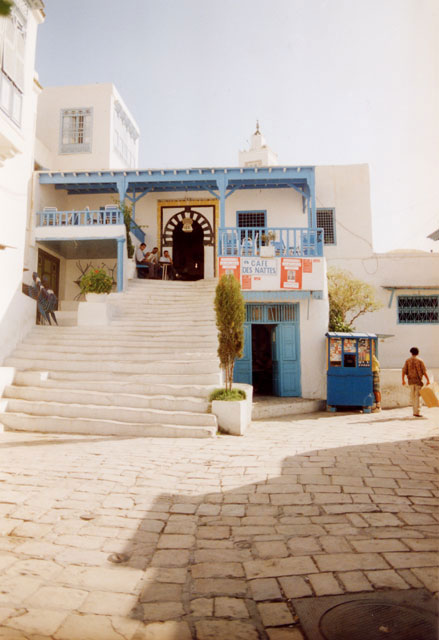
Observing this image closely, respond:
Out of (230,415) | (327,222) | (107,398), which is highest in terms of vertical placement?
(327,222)

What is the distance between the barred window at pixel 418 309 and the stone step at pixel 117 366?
9817 millimetres

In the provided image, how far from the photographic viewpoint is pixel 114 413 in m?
7.19

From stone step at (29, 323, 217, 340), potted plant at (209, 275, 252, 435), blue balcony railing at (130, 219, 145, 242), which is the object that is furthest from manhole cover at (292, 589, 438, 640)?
blue balcony railing at (130, 219, 145, 242)

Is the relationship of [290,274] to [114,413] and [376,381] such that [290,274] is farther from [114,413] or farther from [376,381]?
[114,413]

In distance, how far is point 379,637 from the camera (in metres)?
2.00

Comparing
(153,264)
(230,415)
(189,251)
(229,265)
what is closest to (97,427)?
(230,415)

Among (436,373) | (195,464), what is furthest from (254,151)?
(195,464)

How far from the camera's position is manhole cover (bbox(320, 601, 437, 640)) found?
6.57 ft

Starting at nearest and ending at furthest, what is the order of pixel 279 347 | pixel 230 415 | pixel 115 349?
pixel 230 415 → pixel 115 349 → pixel 279 347

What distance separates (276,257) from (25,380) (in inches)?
279

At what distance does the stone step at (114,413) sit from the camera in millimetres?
7035

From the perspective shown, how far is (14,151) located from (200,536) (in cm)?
885

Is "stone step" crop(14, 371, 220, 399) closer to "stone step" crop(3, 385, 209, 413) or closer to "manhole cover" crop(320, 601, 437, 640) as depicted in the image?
"stone step" crop(3, 385, 209, 413)

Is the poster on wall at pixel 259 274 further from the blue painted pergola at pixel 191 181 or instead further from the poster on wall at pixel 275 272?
the blue painted pergola at pixel 191 181
